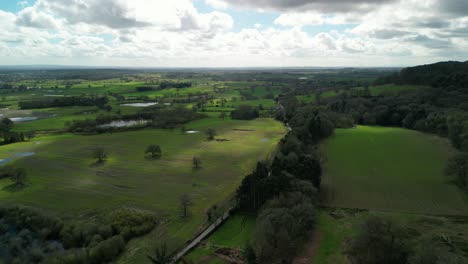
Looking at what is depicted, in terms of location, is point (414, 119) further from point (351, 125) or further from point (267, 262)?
point (267, 262)

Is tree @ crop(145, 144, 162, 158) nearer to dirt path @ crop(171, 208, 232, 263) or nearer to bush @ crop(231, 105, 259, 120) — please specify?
dirt path @ crop(171, 208, 232, 263)

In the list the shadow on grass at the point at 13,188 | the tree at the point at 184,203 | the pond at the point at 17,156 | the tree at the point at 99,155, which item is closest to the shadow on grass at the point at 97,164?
the tree at the point at 99,155

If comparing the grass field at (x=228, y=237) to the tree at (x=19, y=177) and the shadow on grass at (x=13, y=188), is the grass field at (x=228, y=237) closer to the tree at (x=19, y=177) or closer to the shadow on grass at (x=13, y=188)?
the shadow on grass at (x=13, y=188)

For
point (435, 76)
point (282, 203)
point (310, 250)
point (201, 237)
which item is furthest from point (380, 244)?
point (435, 76)

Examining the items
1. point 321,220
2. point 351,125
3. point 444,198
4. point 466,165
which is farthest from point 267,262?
point 351,125

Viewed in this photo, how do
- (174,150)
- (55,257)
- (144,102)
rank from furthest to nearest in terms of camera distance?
1. (144,102)
2. (174,150)
3. (55,257)

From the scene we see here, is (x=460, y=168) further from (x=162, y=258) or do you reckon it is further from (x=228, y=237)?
(x=162, y=258)
